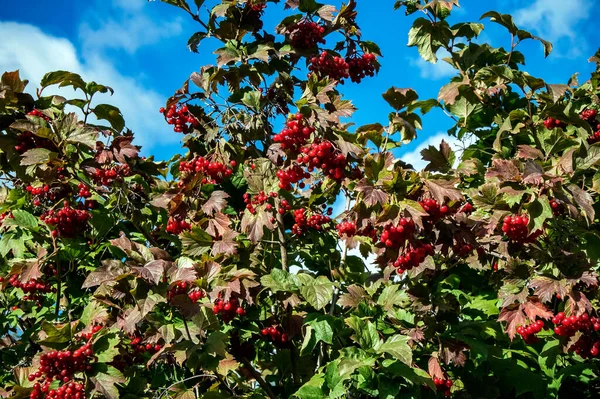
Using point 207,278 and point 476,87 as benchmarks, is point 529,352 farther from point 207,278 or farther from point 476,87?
point 207,278

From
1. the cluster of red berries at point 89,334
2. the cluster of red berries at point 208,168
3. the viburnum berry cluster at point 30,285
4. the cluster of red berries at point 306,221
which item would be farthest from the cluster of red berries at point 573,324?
the viburnum berry cluster at point 30,285

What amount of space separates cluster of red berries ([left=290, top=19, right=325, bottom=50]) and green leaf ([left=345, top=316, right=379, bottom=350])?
6.99 feet

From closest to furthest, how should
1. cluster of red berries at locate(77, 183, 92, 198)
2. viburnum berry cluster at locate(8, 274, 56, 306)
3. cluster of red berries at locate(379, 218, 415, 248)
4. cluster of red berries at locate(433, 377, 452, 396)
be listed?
1. cluster of red berries at locate(379, 218, 415, 248)
2. cluster of red berries at locate(433, 377, 452, 396)
3. viburnum berry cluster at locate(8, 274, 56, 306)
4. cluster of red berries at locate(77, 183, 92, 198)

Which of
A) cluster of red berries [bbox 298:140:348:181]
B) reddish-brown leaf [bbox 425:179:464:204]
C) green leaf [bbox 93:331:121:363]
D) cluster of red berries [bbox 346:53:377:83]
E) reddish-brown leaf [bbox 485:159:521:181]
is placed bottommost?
green leaf [bbox 93:331:121:363]

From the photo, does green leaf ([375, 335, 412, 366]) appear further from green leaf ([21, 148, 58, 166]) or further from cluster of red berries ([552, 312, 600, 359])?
green leaf ([21, 148, 58, 166])

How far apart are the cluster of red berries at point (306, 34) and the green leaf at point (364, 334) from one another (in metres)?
2.13

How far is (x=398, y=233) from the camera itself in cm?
297

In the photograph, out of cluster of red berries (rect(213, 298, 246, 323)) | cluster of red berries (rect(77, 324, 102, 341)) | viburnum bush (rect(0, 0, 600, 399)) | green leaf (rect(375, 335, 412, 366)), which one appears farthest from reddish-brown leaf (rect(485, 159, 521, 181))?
cluster of red berries (rect(77, 324, 102, 341))

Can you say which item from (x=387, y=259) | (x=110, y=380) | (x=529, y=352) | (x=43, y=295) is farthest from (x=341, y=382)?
(x=43, y=295)

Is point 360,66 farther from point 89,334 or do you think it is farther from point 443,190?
point 89,334

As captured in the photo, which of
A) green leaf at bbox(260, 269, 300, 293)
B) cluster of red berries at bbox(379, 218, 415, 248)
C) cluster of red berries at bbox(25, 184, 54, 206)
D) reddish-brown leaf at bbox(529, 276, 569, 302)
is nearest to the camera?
cluster of red berries at bbox(379, 218, 415, 248)

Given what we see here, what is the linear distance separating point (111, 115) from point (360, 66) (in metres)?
1.89

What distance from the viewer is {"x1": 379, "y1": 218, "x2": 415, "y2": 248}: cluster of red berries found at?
2.90m

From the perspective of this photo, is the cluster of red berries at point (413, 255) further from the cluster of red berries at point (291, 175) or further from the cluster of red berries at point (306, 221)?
the cluster of red berries at point (306, 221)
